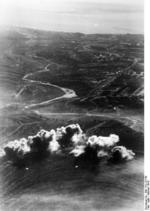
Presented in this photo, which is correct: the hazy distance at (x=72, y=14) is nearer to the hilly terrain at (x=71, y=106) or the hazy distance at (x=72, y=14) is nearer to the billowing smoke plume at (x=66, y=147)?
the hilly terrain at (x=71, y=106)

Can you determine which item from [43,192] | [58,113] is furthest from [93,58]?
[43,192]

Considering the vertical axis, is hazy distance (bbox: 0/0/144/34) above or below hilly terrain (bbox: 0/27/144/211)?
above

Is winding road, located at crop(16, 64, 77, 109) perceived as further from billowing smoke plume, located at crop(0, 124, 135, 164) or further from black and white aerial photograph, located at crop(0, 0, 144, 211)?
billowing smoke plume, located at crop(0, 124, 135, 164)

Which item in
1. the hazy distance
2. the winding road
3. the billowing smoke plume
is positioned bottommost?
the billowing smoke plume

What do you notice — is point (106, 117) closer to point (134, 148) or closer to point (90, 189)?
point (134, 148)

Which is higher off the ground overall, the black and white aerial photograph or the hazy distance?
the hazy distance

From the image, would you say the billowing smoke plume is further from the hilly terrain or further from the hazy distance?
the hazy distance

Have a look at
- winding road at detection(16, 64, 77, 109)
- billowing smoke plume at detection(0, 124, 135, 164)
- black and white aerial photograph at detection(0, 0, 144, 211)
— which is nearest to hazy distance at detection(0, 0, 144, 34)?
black and white aerial photograph at detection(0, 0, 144, 211)

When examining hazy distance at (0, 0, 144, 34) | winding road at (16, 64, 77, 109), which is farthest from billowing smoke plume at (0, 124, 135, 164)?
hazy distance at (0, 0, 144, 34)

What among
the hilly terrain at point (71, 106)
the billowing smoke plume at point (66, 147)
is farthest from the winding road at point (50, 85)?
the billowing smoke plume at point (66, 147)
